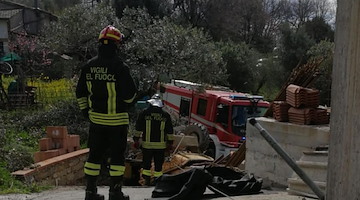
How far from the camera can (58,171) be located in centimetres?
855

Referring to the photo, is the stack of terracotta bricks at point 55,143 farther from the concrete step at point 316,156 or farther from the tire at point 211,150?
the tire at point 211,150

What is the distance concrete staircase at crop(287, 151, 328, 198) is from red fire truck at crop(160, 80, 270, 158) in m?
7.72

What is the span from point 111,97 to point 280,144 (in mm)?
2491

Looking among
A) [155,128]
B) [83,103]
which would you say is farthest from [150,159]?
[83,103]

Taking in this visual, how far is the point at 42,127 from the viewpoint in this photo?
41.4ft

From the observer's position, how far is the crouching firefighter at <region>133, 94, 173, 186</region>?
8.62 meters

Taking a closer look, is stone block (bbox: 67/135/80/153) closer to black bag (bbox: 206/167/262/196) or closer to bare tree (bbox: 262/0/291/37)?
black bag (bbox: 206/167/262/196)

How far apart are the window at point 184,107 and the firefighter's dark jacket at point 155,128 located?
7364 millimetres

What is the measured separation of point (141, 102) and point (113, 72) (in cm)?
976

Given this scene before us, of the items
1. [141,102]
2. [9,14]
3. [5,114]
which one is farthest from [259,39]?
[5,114]

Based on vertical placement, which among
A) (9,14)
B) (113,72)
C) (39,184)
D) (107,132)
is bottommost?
(39,184)

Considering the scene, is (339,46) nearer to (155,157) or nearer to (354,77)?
(354,77)

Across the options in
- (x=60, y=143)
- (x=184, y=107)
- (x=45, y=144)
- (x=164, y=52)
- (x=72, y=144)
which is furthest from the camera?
(x=184, y=107)

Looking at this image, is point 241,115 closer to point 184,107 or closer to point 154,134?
point 184,107
